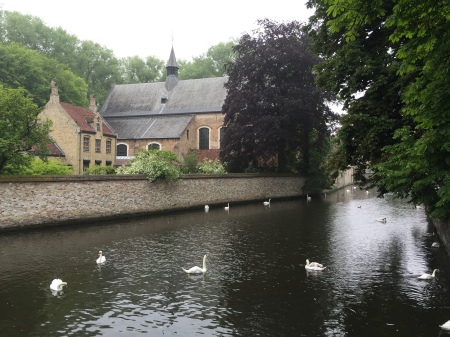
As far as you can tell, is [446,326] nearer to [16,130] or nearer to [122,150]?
[16,130]

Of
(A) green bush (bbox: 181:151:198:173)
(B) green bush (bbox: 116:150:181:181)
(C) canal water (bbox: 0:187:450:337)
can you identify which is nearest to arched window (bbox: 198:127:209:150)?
(A) green bush (bbox: 181:151:198:173)

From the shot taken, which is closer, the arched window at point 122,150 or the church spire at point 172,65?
the arched window at point 122,150

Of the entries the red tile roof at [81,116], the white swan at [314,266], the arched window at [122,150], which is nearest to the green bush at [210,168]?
the red tile roof at [81,116]

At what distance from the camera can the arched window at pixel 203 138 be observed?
51.2 m

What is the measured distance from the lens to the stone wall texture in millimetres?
19156

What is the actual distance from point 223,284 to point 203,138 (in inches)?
1613

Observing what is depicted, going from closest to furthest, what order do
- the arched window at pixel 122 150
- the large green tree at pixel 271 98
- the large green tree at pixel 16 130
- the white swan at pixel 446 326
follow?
the white swan at pixel 446 326 < the large green tree at pixel 16 130 < the large green tree at pixel 271 98 < the arched window at pixel 122 150

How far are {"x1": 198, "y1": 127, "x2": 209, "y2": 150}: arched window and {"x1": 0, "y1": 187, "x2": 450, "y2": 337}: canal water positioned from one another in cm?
3162

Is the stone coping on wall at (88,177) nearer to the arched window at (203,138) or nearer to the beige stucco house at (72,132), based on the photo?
the beige stucco house at (72,132)

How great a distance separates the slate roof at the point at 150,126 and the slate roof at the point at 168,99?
2.88ft

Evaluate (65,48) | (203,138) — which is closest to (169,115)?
(203,138)

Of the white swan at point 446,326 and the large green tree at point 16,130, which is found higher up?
the large green tree at point 16,130

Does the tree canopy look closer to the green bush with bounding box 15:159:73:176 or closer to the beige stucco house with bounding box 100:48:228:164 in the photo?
the green bush with bounding box 15:159:73:176

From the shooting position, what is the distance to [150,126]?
165 ft
